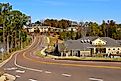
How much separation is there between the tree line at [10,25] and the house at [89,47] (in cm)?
1806

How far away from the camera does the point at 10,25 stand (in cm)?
11500

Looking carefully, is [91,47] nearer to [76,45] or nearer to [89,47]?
[89,47]

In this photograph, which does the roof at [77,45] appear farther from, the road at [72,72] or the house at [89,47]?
the road at [72,72]

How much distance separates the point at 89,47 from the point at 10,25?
27.4 meters

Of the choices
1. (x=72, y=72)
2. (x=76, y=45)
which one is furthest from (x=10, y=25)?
(x=72, y=72)

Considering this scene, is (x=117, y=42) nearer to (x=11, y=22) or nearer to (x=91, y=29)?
(x=11, y=22)

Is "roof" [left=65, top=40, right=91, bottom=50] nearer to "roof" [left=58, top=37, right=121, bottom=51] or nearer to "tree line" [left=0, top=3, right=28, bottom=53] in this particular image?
"roof" [left=58, top=37, right=121, bottom=51]

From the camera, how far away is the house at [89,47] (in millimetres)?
100537

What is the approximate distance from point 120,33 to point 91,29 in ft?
90.5

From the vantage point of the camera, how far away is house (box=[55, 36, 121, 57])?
101 meters

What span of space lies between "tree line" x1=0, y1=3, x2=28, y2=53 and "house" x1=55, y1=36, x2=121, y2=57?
59.2ft

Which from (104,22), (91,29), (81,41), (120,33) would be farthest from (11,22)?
(104,22)

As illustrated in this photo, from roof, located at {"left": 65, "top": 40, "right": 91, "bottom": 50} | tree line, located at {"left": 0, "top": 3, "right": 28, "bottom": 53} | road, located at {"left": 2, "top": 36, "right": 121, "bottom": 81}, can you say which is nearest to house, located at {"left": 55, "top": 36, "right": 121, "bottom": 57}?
roof, located at {"left": 65, "top": 40, "right": 91, "bottom": 50}

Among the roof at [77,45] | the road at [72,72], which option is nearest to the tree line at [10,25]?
the roof at [77,45]
